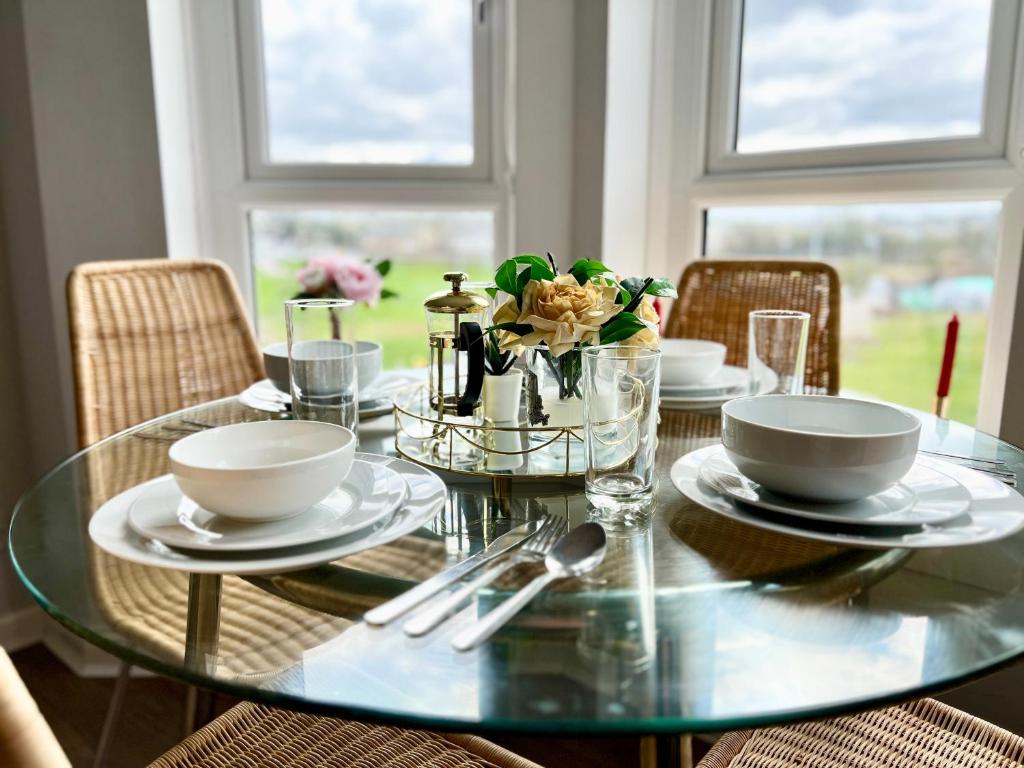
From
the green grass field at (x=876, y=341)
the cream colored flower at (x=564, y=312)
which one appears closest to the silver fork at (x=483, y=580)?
the cream colored flower at (x=564, y=312)

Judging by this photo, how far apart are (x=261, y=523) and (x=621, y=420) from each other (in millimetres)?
363

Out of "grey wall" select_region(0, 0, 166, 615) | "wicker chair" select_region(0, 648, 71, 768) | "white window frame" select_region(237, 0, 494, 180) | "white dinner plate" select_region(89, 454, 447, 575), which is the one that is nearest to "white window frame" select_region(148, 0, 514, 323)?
"white window frame" select_region(237, 0, 494, 180)

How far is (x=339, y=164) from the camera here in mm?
2398

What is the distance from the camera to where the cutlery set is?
61 centimetres

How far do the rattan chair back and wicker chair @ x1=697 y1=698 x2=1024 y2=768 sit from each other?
4.06 feet

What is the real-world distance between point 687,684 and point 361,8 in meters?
2.28

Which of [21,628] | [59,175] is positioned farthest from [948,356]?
[21,628]

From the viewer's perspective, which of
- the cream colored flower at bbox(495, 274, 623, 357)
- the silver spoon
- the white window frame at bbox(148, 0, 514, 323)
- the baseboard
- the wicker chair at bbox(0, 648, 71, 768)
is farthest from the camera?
the white window frame at bbox(148, 0, 514, 323)

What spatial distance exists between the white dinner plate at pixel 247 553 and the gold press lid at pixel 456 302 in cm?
29

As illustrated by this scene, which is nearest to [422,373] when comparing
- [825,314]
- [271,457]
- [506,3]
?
[271,457]

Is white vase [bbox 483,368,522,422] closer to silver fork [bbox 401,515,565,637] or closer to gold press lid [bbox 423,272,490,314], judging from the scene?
gold press lid [bbox 423,272,490,314]

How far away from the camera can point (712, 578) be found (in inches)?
27.6

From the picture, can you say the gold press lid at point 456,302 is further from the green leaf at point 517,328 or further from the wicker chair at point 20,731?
the wicker chair at point 20,731

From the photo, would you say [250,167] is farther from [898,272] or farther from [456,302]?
[898,272]
